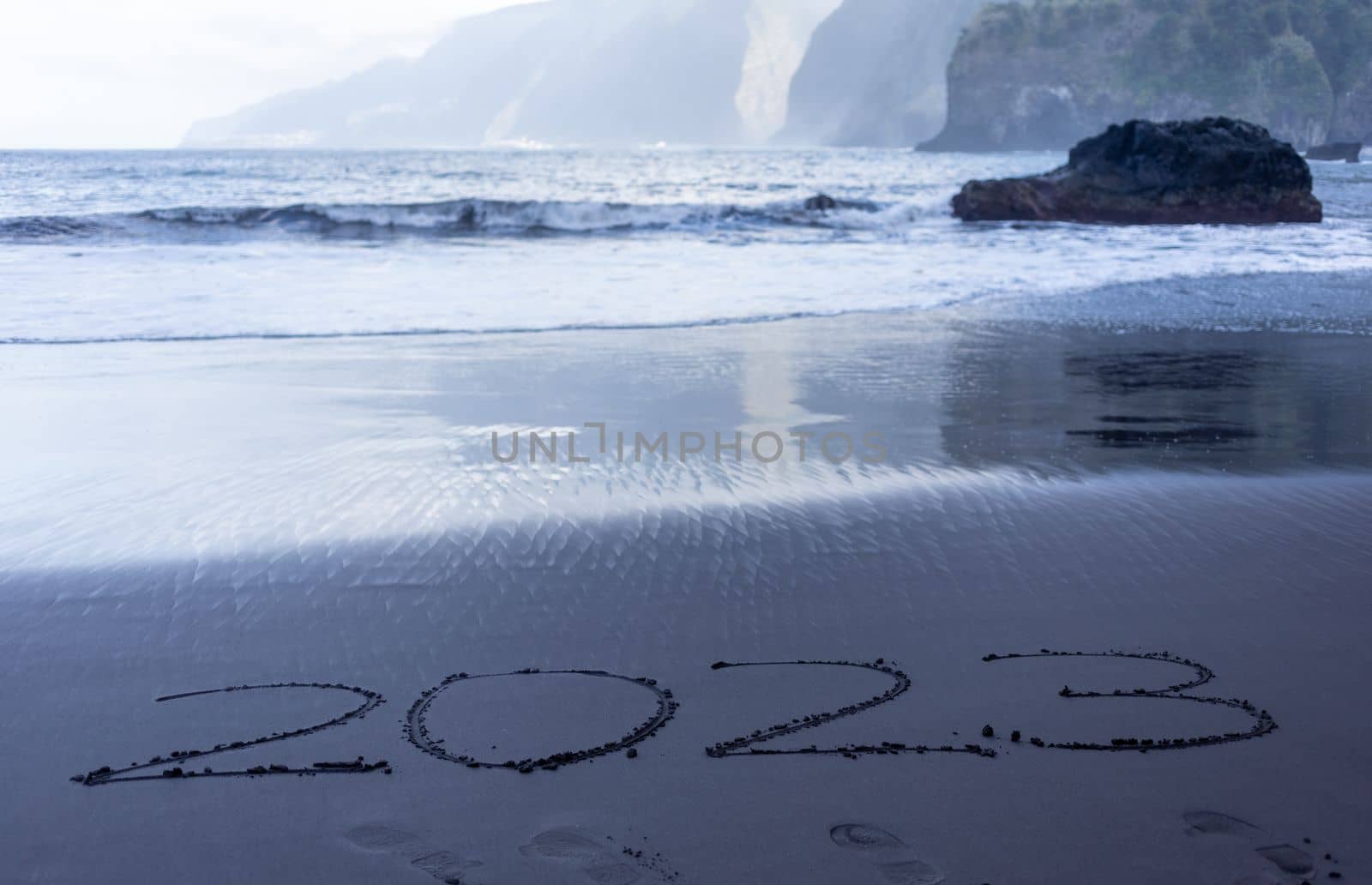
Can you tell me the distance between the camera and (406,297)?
405 inches

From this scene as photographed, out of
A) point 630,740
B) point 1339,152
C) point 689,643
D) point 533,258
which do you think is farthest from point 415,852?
point 1339,152

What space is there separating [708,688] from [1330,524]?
2618 millimetres

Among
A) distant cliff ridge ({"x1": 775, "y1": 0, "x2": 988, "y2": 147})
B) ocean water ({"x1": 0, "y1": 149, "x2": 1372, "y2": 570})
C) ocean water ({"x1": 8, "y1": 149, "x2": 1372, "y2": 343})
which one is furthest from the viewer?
distant cliff ridge ({"x1": 775, "y1": 0, "x2": 988, "y2": 147})

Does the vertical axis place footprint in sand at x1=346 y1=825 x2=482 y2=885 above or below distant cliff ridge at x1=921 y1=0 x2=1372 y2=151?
below

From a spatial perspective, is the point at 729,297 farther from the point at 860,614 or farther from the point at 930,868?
the point at 930,868

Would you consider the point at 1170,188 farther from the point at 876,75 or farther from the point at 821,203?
the point at 876,75

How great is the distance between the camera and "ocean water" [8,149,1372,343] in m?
9.31

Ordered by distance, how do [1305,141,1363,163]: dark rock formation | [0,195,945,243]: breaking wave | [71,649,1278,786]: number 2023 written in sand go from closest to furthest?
[71,649,1278,786]: number 2023 written in sand → [0,195,945,243]: breaking wave → [1305,141,1363,163]: dark rock formation

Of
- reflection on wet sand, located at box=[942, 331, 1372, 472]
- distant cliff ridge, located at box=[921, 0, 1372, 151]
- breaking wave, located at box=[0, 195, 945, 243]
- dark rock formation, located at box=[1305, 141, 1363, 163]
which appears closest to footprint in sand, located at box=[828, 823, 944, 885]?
reflection on wet sand, located at box=[942, 331, 1372, 472]

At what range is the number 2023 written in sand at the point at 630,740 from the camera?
91.3 inches

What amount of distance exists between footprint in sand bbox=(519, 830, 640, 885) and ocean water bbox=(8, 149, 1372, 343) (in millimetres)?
6654

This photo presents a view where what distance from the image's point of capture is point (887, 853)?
6.66ft

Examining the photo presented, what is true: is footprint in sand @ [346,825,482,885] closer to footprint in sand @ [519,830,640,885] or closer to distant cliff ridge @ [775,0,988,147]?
footprint in sand @ [519,830,640,885]

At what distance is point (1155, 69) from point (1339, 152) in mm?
36307
